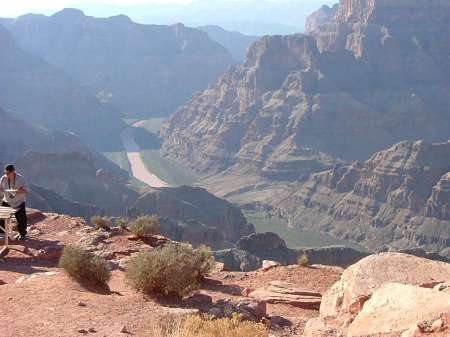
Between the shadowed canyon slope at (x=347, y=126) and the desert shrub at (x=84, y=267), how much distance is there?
88585 millimetres

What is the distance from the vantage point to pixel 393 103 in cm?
16662

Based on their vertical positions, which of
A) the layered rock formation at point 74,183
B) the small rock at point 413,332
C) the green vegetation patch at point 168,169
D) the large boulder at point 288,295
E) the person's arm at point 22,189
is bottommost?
the green vegetation patch at point 168,169

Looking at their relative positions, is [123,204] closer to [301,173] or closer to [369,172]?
[369,172]

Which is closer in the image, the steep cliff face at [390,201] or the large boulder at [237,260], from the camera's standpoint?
the large boulder at [237,260]

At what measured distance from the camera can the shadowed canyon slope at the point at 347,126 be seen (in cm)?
10850

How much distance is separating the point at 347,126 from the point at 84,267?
485ft

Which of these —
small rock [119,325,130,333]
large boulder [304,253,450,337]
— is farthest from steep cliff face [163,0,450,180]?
small rock [119,325,130,333]

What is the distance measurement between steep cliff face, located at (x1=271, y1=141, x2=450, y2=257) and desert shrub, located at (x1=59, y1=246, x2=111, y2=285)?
86.8 meters

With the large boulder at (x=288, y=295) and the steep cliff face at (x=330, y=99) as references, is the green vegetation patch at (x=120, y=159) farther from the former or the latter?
the large boulder at (x=288, y=295)

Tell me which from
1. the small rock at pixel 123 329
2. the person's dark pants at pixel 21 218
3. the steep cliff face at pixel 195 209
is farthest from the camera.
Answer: the steep cliff face at pixel 195 209

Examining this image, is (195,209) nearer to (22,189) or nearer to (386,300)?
(22,189)

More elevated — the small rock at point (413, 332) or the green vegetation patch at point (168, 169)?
the small rock at point (413, 332)

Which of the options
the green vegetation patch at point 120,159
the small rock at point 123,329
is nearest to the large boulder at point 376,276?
the small rock at point 123,329

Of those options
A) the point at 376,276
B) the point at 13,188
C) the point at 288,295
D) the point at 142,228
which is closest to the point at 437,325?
the point at 376,276
